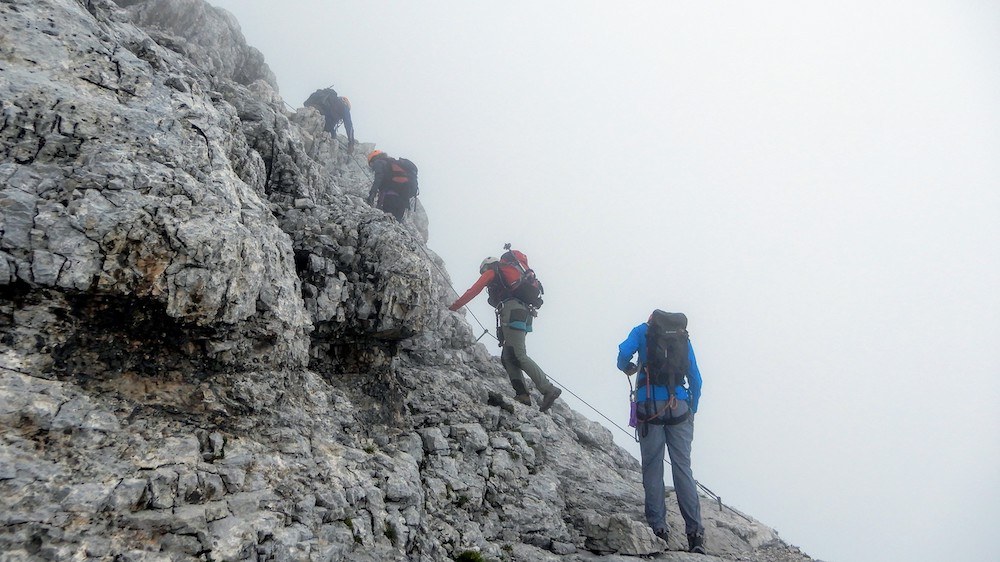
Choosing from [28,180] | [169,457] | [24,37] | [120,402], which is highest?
[24,37]

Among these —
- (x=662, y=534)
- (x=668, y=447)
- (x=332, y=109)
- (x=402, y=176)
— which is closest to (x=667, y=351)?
(x=668, y=447)

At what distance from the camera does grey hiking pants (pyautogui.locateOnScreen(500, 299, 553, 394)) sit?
13086mm

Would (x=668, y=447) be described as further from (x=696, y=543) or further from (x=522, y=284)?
(x=522, y=284)

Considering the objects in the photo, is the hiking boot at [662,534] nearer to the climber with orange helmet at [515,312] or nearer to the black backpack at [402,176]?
the climber with orange helmet at [515,312]

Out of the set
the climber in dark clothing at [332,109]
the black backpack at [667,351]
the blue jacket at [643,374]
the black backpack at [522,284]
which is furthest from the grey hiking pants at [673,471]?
the climber in dark clothing at [332,109]

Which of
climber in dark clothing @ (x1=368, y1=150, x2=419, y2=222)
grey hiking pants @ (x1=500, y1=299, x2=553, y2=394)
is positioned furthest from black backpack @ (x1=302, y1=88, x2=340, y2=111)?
grey hiking pants @ (x1=500, y1=299, x2=553, y2=394)

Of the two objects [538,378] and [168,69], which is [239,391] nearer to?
[168,69]

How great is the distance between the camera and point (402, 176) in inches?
747

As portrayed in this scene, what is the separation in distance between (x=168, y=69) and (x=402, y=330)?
6256mm

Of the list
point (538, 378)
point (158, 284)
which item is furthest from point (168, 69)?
point (538, 378)

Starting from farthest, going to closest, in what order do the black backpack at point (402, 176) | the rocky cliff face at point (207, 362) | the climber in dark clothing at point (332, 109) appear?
1. the climber in dark clothing at point (332, 109)
2. the black backpack at point (402, 176)
3. the rocky cliff face at point (207, 362)

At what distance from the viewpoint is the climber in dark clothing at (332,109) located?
25.5 meters

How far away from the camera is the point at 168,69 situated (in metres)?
9.71

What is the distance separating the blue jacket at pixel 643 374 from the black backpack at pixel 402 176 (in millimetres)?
10511
